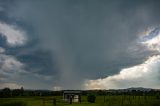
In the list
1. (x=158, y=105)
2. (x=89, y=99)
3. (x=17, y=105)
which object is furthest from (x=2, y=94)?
(x=158, y=105)

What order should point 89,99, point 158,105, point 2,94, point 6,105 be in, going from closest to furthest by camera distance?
point 6,105 < point 158,105 < point 89,99 < point 2,94

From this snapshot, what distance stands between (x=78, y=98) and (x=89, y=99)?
741cm

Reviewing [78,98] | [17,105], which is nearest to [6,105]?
[17,105]

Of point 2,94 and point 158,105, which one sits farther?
point 2,94

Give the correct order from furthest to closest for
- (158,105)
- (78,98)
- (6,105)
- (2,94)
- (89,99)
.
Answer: (2,94), (78,98), (89,99), (158,105), (6,105)

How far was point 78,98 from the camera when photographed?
79.4 metres

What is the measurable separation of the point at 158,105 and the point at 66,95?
37727 millimetres

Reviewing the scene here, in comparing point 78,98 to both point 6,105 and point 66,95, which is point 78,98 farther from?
point 6,105

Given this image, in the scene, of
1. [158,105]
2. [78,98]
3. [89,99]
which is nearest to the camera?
[158,105]

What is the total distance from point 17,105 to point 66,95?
36685mm

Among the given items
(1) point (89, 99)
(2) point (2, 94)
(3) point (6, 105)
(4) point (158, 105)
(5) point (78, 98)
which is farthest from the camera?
(2) point (2, 94)

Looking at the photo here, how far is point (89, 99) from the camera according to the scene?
7256cm

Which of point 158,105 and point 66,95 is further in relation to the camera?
point 66,95

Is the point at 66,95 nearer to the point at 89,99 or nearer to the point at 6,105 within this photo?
the point at 89,99
